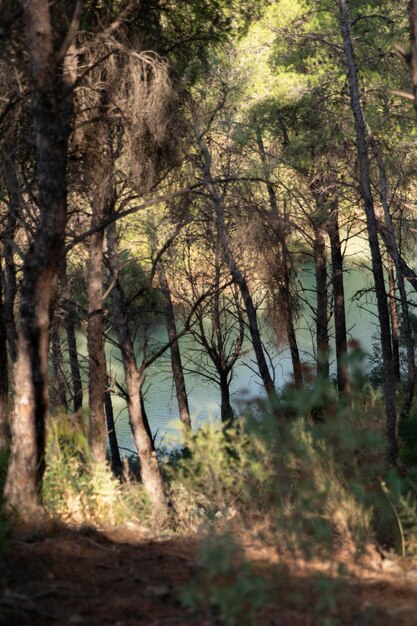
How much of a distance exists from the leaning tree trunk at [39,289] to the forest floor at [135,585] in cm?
83

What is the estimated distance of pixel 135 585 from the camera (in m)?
4.64

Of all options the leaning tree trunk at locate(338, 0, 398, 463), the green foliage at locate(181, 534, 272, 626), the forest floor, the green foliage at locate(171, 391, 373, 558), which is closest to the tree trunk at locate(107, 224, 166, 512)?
the leaning tree trunk at locate(338, 0, 398, 463)

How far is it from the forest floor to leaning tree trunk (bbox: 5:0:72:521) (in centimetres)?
83

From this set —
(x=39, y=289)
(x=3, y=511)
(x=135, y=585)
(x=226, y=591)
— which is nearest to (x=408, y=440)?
(x=39, y=289)

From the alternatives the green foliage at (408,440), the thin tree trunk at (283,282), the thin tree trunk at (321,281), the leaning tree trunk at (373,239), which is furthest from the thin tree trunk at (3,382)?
the thin tree trunk at (321,281)

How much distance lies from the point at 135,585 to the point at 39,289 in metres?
2.85

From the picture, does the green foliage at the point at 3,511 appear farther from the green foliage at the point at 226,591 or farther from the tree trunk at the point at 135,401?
the tree trunk at the point at 135,401

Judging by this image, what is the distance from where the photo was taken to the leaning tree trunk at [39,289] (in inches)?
259

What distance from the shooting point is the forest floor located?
4.06 meters

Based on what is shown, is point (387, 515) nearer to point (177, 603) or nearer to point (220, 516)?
point (220, 516)

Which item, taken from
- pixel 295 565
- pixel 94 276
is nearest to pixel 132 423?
pixel 94 276

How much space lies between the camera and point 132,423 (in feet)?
43.6

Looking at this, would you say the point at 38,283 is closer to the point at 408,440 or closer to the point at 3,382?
the point at 3,382

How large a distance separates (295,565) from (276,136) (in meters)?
17.0
